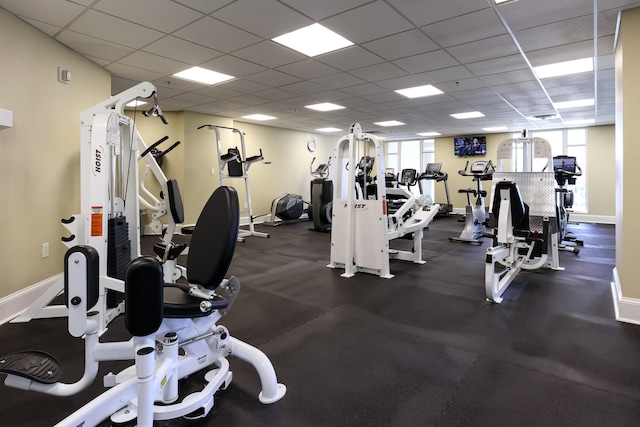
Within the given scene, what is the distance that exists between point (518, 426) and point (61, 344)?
276 centimetres

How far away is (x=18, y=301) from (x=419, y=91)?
18.2ft

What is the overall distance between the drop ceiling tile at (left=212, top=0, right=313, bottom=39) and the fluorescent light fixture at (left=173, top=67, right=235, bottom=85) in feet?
4.96

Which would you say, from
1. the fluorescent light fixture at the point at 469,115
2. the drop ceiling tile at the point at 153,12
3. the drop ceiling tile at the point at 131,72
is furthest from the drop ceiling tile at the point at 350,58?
the fluorescent light fixture at the point at 469,115

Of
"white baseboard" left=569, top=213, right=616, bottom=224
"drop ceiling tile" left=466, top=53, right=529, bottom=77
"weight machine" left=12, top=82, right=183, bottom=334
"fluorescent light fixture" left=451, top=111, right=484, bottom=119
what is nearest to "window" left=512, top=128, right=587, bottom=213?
"white baseboard" left=569, top=213, right=616, bottom=224

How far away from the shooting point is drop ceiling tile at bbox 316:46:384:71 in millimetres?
3838

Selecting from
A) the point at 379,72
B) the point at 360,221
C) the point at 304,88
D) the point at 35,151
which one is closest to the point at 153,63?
the point at 35,151

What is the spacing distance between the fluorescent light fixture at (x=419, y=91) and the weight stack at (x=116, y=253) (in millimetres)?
4422

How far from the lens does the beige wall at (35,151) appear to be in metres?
2.88

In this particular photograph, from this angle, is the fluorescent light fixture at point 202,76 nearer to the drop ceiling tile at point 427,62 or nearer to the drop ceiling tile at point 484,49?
the drop ceiling tile at point 427,62

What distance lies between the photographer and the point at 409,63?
422 centimetres

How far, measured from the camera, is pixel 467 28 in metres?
3.25

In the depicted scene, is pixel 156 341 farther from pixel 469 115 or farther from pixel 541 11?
pixel 469 115

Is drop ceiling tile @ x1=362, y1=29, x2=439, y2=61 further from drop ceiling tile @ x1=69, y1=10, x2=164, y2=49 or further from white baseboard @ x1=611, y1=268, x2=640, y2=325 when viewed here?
white baseboard @ x1=611, y1=268, x2=640, y2=325

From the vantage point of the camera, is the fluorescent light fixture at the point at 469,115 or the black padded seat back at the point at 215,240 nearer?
the black padded seat back at the point at 215,240
